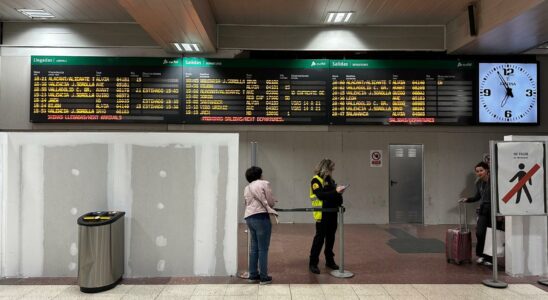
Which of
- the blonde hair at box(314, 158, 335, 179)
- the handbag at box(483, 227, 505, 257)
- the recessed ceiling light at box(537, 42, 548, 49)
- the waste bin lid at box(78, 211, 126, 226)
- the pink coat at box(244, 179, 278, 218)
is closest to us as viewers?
the waste bin lid at box(78, 211, 126, 226)

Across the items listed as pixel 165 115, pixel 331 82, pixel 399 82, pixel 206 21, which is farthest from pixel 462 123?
pixel 165 115

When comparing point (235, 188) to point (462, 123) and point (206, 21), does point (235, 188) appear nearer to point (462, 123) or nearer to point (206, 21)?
point (206, 21)

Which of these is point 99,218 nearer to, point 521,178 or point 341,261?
point 341,261

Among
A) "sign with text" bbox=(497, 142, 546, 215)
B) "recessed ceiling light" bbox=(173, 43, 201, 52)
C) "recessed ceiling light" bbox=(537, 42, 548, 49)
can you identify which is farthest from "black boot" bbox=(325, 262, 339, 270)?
"recessed ceiling light" bbox=(537, 42, 548, 49)

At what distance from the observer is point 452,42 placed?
8375mm

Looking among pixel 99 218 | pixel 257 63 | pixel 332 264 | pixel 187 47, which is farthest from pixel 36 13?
pixel 332 264

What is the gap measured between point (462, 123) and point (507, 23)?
2450 millimetres

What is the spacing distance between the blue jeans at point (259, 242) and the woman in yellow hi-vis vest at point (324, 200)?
81 cm

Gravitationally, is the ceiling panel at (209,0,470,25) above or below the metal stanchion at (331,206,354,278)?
above

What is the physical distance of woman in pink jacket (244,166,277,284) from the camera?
4738mm

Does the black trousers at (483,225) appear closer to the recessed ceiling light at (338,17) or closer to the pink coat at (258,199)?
the pink coat at (258,199)

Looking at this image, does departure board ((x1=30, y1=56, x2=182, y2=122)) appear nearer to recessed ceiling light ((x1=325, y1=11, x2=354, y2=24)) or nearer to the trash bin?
recessed ceiling light ((x1=325, y1=11, x2=354, y2=24))

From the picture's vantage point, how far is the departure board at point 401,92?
8516 millimetres

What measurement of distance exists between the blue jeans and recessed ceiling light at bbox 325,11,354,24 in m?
4.86
